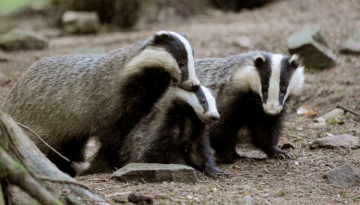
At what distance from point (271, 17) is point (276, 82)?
6.83 m

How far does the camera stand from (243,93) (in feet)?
18.5

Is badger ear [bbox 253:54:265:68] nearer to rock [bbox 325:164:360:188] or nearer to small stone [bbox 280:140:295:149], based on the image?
small stone [bbox 280:140:295:149]

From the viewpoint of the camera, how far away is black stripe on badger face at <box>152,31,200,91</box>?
4.79m

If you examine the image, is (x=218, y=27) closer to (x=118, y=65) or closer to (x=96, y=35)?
(x=96, y=35)

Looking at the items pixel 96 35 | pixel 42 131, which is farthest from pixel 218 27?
pixel 42 131

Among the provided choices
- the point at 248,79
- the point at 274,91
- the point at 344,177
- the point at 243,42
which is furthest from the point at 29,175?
the point at 243,42

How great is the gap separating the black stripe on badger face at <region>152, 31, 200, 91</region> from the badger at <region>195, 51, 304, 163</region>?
0.93 meters

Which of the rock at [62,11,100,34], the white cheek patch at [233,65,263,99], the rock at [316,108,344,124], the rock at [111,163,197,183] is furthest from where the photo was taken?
the rock at [62,11,100,34]

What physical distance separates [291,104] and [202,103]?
335 centimetres

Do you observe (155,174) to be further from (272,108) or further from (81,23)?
(81,23)

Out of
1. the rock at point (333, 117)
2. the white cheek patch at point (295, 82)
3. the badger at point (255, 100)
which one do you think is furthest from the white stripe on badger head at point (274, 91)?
the rock at point (333, 117)

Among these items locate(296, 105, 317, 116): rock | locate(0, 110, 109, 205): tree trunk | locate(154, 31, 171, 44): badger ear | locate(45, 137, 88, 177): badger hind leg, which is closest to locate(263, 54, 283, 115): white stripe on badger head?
locate(154, 31, 171, 44): badger ear

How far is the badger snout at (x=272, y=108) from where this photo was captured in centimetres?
524

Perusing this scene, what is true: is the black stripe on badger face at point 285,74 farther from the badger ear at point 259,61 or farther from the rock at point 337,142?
the rock at point 337,142
